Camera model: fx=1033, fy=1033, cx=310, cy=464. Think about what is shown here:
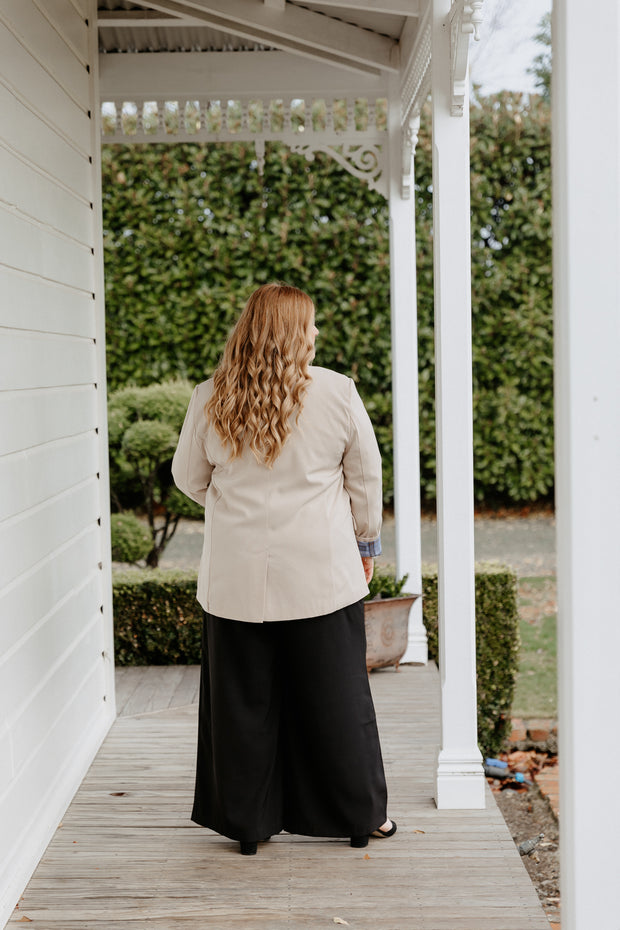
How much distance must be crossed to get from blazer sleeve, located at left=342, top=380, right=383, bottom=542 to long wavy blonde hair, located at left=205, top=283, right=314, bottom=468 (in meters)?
0.17

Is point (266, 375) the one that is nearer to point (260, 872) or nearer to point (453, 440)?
point (453, 440)

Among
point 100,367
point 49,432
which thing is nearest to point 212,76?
point 100,367

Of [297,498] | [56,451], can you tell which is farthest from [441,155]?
[56,451]

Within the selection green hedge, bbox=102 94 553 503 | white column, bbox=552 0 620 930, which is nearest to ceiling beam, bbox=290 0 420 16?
white column, bbox=552 0 620 930

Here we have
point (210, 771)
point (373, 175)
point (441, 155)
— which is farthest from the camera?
point (373, 175)

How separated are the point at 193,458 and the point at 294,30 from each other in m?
2.18

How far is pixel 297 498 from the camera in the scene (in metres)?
2.71

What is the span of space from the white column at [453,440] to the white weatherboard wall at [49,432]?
1194 mm

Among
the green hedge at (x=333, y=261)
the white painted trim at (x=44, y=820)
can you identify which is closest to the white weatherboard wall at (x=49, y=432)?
the white painted trim at (x=44, y=820)

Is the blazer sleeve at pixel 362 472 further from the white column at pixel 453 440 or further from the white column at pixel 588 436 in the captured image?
the white column at pixel 588 436

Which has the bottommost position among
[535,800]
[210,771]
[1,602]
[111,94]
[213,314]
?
[535,800]

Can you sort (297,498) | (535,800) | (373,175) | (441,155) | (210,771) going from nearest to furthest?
(297,498) → (210,771) → (441,155) → (535,800) → (373,175)

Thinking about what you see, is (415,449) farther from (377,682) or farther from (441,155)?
(441,155)

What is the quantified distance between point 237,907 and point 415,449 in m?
2.76
